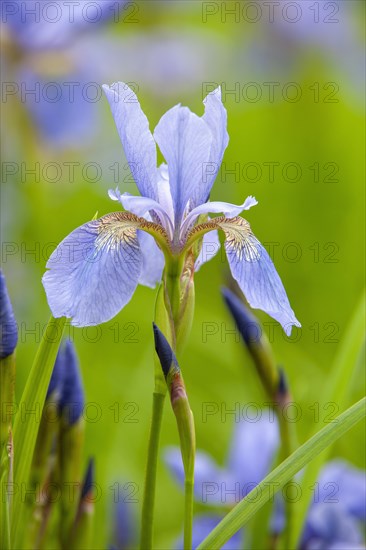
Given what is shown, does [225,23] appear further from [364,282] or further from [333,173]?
[364,282]

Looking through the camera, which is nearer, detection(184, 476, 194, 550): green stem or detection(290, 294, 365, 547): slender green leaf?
detection(184, 476, 194, 550): green stem

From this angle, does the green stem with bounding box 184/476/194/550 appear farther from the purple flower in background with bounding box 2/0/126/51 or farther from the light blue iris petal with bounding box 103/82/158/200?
the purple flower in background with bounding box 2/0/126/51

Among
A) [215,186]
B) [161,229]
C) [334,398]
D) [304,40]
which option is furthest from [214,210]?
[304,40]

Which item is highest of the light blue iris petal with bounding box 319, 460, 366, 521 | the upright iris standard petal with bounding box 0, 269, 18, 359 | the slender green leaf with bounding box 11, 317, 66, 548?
the upright iris standard petal with bounding box 0, 269, 18, 359

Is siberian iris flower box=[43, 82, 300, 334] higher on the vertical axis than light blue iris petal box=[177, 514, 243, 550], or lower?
higher

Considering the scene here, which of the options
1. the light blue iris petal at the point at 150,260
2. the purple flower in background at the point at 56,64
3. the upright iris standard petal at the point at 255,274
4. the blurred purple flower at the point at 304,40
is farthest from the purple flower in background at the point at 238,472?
the blurred purple flower at the point at 304,40

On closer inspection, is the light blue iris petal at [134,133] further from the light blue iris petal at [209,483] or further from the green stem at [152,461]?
the light blue iris petal at [209,483]

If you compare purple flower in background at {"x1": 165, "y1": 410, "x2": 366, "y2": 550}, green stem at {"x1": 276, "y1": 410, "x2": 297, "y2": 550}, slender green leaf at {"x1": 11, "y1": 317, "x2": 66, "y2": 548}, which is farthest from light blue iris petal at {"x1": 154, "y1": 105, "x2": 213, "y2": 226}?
purple flower in background at {"x1": 165, "y1": 410, "x2": 366, "y2": 550}

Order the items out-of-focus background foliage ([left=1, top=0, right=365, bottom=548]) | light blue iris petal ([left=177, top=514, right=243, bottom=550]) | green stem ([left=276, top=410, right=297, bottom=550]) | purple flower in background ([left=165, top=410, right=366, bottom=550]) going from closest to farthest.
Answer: green stem ([left=276, top=410, right=297, bottom=550]) → purple flower in background ([left=165, top=410, right=366, bottom=550]) → light blue iris petal ([left=177, top=514, right=243, bottom=550]) → out-of-focus background foliage ([left=1, top=0, right=365, bottom=548])
